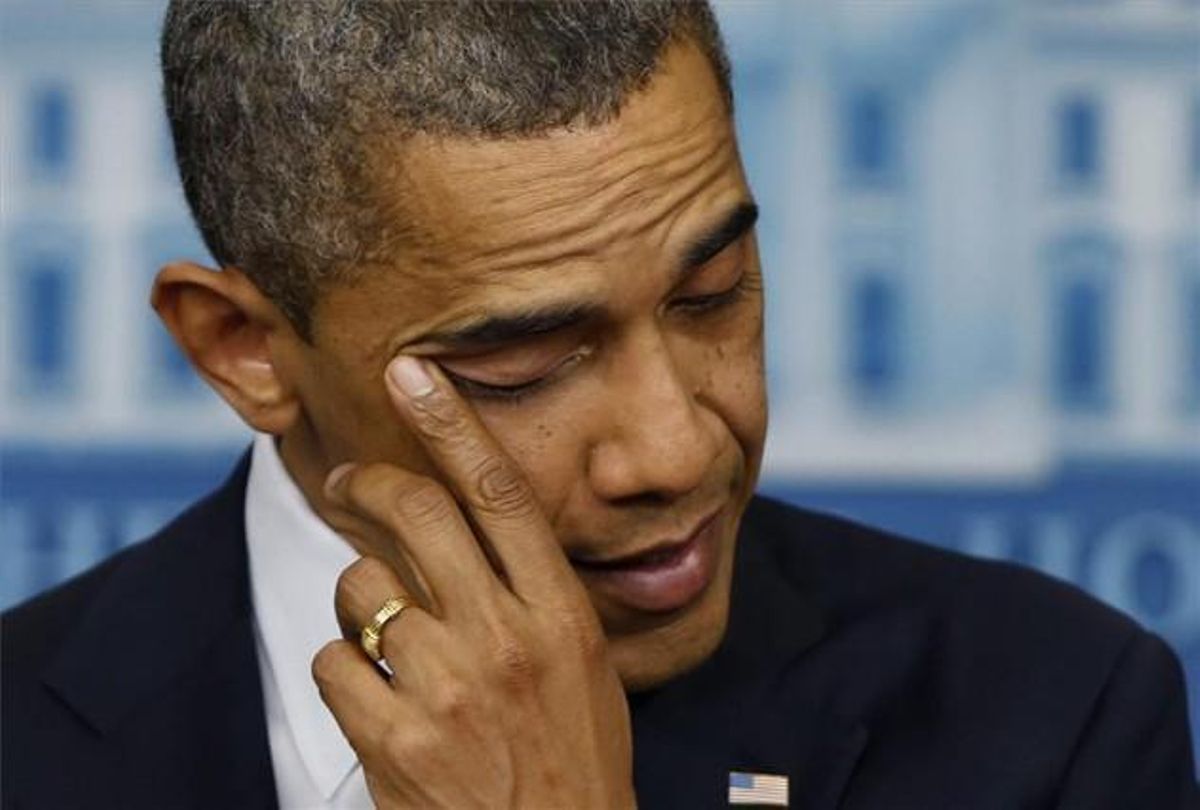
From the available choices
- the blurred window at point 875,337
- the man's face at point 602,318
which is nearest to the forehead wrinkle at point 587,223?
the man's face at point 602,318

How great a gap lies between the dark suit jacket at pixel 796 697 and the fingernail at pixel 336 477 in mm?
289

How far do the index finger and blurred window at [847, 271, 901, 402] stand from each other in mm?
1186

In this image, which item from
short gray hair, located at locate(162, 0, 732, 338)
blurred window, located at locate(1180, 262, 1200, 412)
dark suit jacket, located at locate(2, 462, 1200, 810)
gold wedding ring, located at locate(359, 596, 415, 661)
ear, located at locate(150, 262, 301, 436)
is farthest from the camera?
blurred window, located at locate(1180, 262, 1200, 412)

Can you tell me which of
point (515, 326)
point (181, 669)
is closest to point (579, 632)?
point (515, 326)

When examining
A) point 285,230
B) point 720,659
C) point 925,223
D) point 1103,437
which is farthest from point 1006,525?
point 285,230

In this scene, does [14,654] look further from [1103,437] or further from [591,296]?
[1103,437]

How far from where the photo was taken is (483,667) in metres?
2.32

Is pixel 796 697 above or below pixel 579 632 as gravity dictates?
below

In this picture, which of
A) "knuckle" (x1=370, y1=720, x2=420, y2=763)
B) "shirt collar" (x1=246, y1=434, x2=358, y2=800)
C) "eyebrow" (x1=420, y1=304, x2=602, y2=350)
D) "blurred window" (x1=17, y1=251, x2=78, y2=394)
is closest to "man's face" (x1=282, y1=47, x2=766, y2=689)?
"eyebrow" (x1=420, y1=304, x2=602, y2=350)

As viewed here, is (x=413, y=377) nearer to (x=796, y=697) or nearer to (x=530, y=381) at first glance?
(x=530, y=381)

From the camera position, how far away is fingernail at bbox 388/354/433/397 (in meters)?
2.33

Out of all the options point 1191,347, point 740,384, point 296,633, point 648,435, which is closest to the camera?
point 648,435

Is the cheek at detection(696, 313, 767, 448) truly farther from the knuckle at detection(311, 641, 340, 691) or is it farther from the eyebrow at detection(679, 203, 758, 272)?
the knuckle at detection(311, 641, 340, 691)

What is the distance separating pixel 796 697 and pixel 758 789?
A: 0.13 m
